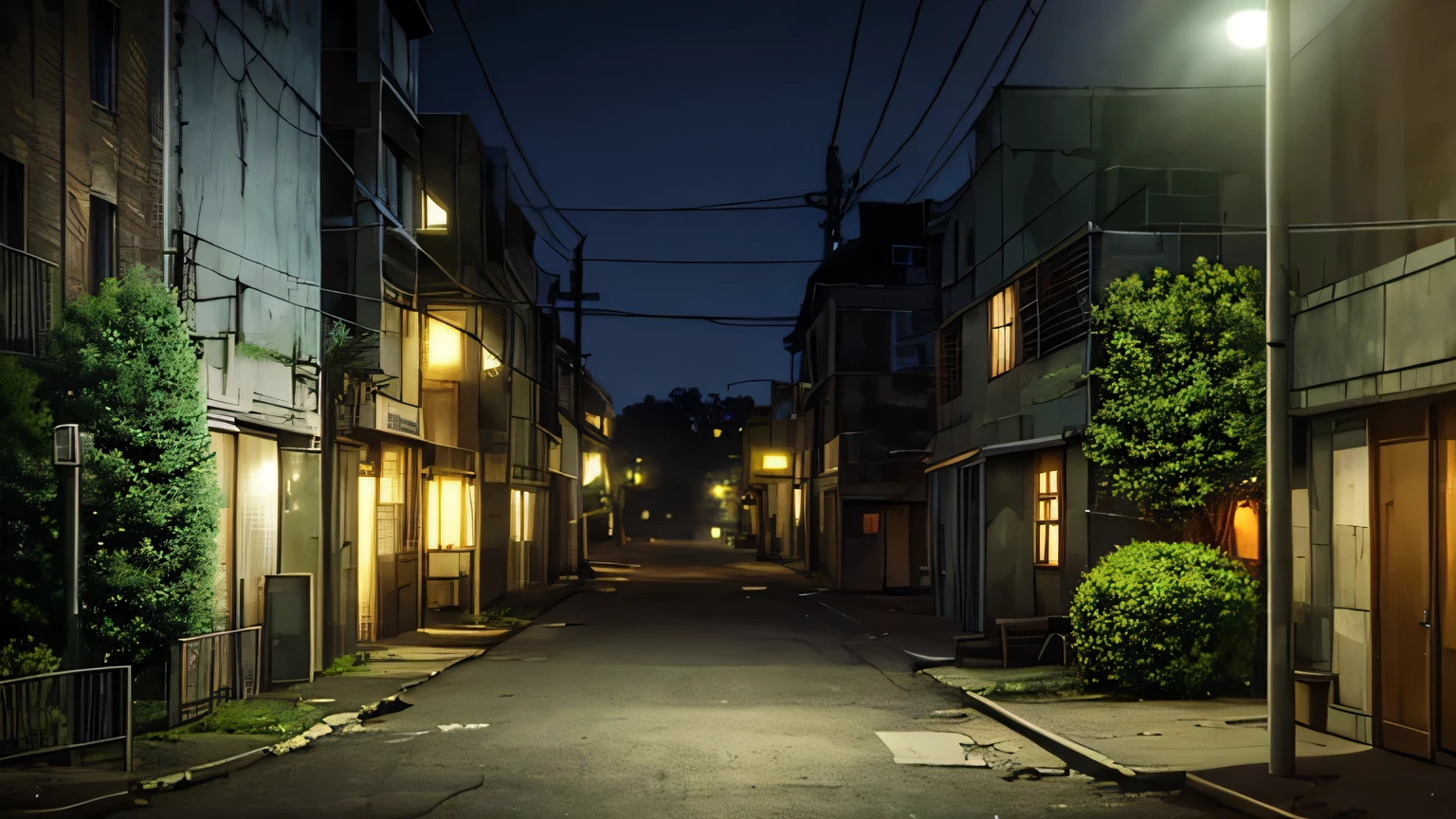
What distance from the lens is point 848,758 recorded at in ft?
36.4

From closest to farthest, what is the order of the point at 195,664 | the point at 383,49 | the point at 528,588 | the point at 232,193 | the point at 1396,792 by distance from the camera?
the point at 1396,792
the point at 195,664
the point at 232,193
the point at 383,49
the point at 528,588

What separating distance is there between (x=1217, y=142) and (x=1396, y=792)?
16245 millimetres

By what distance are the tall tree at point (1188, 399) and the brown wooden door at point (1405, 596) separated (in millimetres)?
3600

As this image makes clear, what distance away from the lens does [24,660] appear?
1008cm

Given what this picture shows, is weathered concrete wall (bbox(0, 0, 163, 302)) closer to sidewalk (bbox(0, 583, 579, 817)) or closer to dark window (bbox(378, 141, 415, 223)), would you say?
sidewalk (bbox(0, 583, 579, 817))

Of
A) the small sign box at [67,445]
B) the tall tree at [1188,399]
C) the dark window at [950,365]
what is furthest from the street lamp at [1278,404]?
the dark window at [950,365]

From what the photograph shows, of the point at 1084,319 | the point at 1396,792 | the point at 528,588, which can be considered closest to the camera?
the point at 1396,792

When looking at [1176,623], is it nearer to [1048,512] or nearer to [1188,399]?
[1188,399]

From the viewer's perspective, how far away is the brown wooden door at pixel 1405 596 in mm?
10734

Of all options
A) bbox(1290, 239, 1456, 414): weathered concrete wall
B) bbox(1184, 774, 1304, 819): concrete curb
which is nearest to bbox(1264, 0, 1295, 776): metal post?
bbox(1184, 774, 1304, 819): concrete curb

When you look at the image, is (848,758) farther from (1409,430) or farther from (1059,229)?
(1059,229)

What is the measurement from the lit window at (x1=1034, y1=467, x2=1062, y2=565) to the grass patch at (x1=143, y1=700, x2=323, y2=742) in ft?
39.2

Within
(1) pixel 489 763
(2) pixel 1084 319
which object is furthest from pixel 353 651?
(2) pixel 1084 319

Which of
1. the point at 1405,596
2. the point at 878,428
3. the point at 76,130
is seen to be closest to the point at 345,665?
the point at 76,130
